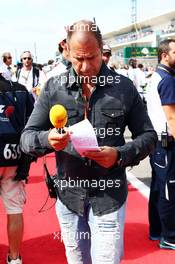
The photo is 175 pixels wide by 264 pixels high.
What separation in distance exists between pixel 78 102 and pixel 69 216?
0.58m

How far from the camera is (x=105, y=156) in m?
1.98

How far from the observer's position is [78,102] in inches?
85.5

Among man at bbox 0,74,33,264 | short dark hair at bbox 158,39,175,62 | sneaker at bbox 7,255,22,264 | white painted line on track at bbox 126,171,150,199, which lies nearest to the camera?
man at bbox 0,74,33,264

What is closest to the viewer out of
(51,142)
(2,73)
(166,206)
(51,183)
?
(51,142)

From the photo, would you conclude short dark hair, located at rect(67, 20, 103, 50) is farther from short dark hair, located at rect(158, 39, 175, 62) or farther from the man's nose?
short dark hair, located at rect(158, 39, 175, 62)

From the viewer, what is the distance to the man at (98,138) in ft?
7.00

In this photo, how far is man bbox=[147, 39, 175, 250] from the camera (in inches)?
139

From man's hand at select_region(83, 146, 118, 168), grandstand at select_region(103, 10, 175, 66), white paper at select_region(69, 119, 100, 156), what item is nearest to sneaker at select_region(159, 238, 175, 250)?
man's hand at select_region(83, 146, 118, 168)

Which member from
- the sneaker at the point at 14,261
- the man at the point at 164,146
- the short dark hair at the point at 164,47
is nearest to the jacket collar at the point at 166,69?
the man at the point at 164,146

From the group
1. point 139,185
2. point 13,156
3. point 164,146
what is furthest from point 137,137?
point 139,185

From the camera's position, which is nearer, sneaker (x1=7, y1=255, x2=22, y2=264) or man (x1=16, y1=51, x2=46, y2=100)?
sneaker (x1=7, y1=255, x2=22, y2=264)

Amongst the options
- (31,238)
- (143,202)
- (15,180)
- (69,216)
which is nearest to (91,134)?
(69,216)

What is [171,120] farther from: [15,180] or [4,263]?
[4,263]

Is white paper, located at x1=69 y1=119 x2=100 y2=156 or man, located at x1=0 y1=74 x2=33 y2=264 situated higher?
white paper, located at x1=69 y1=119 x2=100 y2=156
